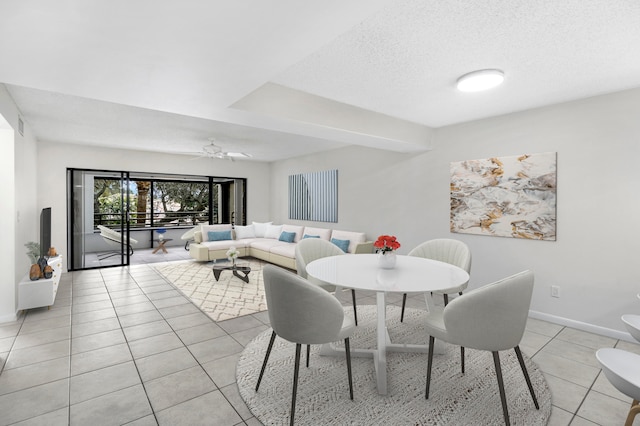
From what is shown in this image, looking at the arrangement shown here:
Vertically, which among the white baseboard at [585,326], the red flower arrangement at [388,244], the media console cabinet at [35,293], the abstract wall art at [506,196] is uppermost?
the abstract wall art at [506,196]

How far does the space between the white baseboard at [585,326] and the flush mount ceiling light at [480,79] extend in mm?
2660

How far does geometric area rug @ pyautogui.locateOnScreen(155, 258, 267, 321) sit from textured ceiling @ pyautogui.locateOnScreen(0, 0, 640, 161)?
88.0 inches

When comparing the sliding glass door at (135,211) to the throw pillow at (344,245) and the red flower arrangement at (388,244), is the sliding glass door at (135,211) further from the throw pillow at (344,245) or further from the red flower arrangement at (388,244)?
the red flower arrangement at (388,244)

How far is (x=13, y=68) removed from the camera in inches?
81.4

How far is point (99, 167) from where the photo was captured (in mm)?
6262

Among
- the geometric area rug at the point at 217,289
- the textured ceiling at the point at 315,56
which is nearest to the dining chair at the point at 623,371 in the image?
the textured ceiling at the point at 315,56

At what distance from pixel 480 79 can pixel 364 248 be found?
337cm

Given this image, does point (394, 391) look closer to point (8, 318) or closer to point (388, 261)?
point (388, 261)

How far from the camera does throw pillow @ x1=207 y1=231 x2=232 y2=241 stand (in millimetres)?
7043

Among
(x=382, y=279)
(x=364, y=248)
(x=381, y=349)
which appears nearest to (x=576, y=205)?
(x=382, y=279)

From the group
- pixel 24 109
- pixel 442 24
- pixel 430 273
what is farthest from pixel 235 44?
pixel 24 109

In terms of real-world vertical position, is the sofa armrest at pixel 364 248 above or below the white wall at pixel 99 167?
below

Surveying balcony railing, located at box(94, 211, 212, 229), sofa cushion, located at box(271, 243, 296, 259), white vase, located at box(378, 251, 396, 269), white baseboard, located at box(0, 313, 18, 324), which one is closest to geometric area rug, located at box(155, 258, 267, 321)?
sofa cushion, located at box(271, 243, 296, 259)

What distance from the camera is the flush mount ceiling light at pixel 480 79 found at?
8.36 ft
